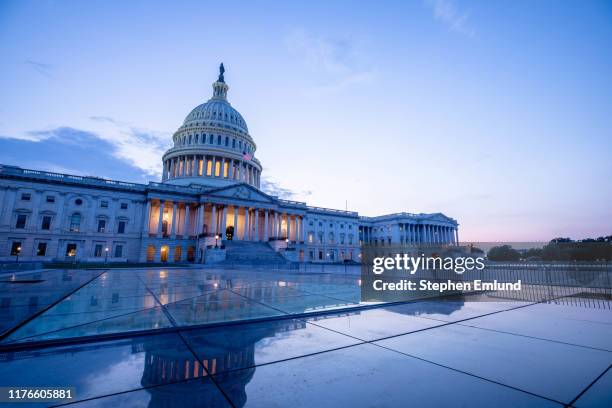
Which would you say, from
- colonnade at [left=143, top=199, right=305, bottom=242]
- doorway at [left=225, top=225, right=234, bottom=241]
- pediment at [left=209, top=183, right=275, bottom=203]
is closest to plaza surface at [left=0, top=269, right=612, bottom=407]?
colonnade at [left=143, top=199, right=305, bottom=242]

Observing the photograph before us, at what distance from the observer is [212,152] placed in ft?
241

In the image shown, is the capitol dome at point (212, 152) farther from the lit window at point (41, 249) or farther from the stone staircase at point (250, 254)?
the lit window at point (41, 249)

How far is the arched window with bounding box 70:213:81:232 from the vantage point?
161ft

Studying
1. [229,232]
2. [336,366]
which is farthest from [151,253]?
[336,366]

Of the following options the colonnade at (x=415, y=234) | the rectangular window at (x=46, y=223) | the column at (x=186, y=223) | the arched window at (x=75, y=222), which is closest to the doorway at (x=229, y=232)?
the column at (x=186, y=223)

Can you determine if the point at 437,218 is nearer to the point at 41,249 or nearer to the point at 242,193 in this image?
the point at 242,193

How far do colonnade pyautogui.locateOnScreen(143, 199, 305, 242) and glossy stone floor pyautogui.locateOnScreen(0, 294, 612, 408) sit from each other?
4896 centimetres

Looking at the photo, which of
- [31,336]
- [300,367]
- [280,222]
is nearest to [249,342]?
[300,367]

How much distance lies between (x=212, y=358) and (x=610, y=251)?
17.6 m

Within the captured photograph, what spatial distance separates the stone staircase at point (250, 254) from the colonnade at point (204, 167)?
26915 millimetres

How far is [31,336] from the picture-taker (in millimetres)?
4375

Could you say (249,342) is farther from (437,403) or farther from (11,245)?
(11,245)

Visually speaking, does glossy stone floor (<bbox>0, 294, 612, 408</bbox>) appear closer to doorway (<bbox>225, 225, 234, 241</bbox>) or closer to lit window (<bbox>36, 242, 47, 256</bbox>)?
lit window (<bbox>36, 242, 47, 256</bbox>)

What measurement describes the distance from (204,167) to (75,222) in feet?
102
